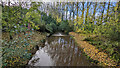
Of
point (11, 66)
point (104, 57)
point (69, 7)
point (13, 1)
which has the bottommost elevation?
point (104, 57)

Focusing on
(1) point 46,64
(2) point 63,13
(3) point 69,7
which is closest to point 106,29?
(1) point 46,64

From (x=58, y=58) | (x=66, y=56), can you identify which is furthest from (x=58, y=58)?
(x=66, y=56)

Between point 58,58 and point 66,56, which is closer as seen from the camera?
point 58,58

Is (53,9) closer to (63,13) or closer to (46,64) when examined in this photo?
(63,13)

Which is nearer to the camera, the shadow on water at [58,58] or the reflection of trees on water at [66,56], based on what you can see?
the shadow on water at [58,58]

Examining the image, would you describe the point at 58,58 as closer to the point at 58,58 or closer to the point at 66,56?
the point at 58,58

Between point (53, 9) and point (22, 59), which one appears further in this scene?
point (53, 9)

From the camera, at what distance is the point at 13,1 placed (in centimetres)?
268

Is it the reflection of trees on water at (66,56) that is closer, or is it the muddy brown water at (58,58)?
the muddy brown water at (58,58)

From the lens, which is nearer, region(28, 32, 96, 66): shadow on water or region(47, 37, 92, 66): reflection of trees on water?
region(28, 32, 96, 66): shadow on water

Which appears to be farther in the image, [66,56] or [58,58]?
[66,56]

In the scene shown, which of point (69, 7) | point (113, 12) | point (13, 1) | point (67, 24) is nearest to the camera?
point (13, 1)

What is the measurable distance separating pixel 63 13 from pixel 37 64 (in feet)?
49.4

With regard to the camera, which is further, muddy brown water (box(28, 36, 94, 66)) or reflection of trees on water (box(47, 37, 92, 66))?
reflection of trees on water (box(47, 37, 92, 66))
